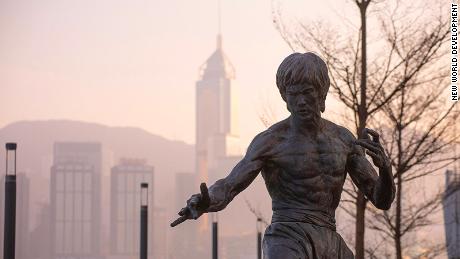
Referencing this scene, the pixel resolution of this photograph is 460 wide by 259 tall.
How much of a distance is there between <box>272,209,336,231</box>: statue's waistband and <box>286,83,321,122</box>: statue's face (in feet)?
2.21

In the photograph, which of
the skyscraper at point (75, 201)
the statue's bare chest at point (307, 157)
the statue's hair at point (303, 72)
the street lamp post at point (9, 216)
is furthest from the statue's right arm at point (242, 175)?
the skyscraper at point (75, 201)

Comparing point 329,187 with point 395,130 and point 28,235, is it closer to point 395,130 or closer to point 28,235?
point 395,130

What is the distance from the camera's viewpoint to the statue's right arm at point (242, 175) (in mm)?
7055

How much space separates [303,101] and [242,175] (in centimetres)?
70

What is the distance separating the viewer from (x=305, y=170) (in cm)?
733

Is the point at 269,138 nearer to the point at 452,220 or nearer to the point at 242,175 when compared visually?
the point at 242,175

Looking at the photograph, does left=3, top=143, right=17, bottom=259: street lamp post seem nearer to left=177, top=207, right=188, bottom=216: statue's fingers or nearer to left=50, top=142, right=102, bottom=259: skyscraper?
left=177, top=207, right=188, bottom=216: statue's fingers

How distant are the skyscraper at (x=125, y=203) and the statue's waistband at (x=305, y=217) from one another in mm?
69000

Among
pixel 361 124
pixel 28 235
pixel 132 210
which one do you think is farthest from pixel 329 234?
pixel 132 210

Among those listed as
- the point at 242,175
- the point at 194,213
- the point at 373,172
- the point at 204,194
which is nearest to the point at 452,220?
the point at 373,172

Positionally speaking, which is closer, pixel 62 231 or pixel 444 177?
pixel 444 177

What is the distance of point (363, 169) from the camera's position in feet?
24.7

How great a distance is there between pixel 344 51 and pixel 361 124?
1925 mm

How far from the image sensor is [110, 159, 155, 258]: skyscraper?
8250 cm
